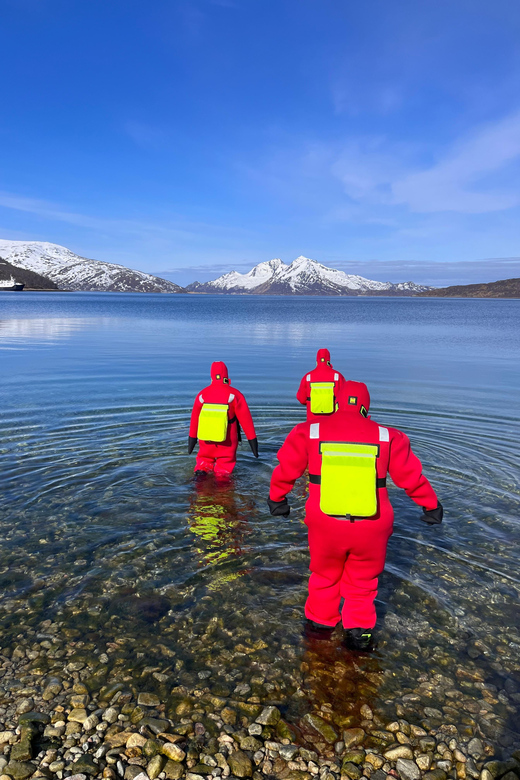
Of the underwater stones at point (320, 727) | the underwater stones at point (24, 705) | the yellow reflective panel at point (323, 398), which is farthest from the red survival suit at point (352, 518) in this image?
the yellow reflective panel at point (323, 398)

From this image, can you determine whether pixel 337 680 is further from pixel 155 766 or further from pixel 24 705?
pixel 24 705

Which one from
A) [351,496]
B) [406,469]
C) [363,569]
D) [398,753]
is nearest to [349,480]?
[351,496]

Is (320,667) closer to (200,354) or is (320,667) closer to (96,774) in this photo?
(96,774)

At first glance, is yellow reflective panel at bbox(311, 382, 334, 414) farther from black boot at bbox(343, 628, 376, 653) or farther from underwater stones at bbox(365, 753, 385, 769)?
underwater stones at bbox(365, 753, 385, 769)

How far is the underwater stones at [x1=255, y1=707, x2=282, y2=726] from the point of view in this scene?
15.2ft

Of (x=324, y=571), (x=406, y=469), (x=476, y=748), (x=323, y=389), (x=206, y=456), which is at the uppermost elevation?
(x=406, y=469)

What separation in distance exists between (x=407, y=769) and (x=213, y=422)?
21.4 ft

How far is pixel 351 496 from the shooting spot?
5.21 m

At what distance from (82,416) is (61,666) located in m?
11.7

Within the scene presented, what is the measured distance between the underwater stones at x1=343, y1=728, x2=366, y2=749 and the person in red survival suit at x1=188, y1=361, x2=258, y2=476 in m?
5.81

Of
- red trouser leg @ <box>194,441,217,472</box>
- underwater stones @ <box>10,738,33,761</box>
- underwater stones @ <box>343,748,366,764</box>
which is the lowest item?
underwater stones @ <box>343,748,366,764</box>

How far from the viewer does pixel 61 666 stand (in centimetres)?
528

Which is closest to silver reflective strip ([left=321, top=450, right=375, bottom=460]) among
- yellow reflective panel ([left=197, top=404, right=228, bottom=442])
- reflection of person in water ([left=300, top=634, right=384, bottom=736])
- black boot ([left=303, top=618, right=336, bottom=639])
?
black boot ([left=303, top=618, right=336, bottom=639])

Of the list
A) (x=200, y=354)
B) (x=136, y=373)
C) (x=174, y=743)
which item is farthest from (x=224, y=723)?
(x=200, y=354)
